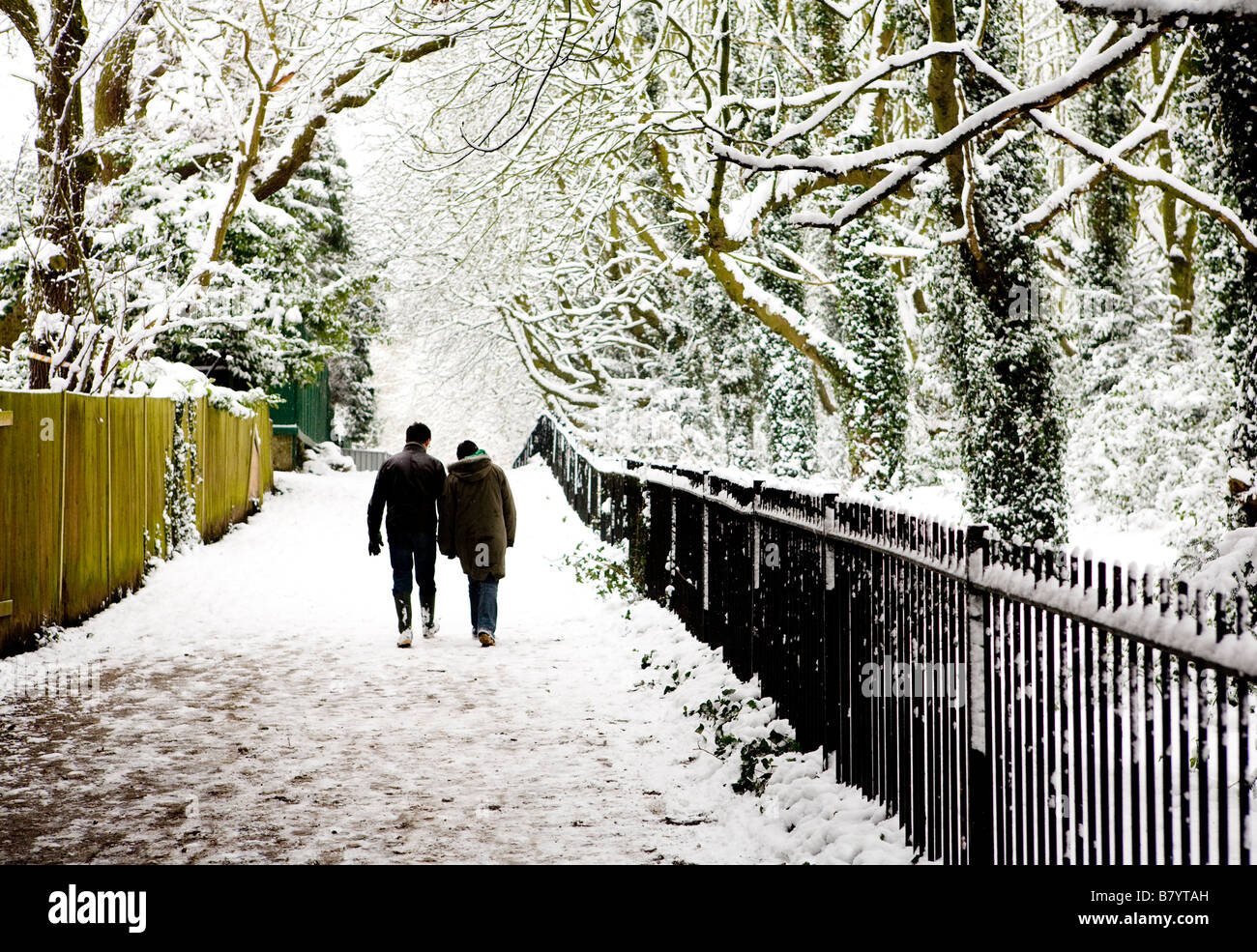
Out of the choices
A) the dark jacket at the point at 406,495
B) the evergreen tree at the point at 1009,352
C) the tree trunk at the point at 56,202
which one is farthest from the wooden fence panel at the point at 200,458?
the evergreen tree at the point at 1009,352

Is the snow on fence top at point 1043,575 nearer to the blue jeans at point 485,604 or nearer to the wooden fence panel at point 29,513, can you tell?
the blue jeans at point 485,604

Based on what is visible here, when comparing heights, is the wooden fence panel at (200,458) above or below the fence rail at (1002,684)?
above

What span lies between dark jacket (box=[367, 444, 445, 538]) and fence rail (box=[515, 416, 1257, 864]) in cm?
399

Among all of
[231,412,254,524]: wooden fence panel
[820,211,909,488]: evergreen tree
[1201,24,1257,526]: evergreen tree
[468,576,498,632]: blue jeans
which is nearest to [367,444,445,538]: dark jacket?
[468,576,498,632]: blue jeans

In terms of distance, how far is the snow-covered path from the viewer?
16.4 ft

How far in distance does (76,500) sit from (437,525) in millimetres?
3267

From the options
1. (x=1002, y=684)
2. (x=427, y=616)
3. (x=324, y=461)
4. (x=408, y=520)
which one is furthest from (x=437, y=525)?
(x=324, y=461)

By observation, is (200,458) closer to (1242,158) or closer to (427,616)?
(427,616)

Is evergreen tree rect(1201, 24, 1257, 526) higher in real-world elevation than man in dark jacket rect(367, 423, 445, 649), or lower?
higher

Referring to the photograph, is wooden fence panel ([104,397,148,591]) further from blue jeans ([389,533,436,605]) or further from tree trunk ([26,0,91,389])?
blue jeans ([389,533,436,605])

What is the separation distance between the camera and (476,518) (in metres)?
10.5

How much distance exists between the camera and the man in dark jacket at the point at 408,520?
403 inches

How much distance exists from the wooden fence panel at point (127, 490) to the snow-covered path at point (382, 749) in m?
0.47
